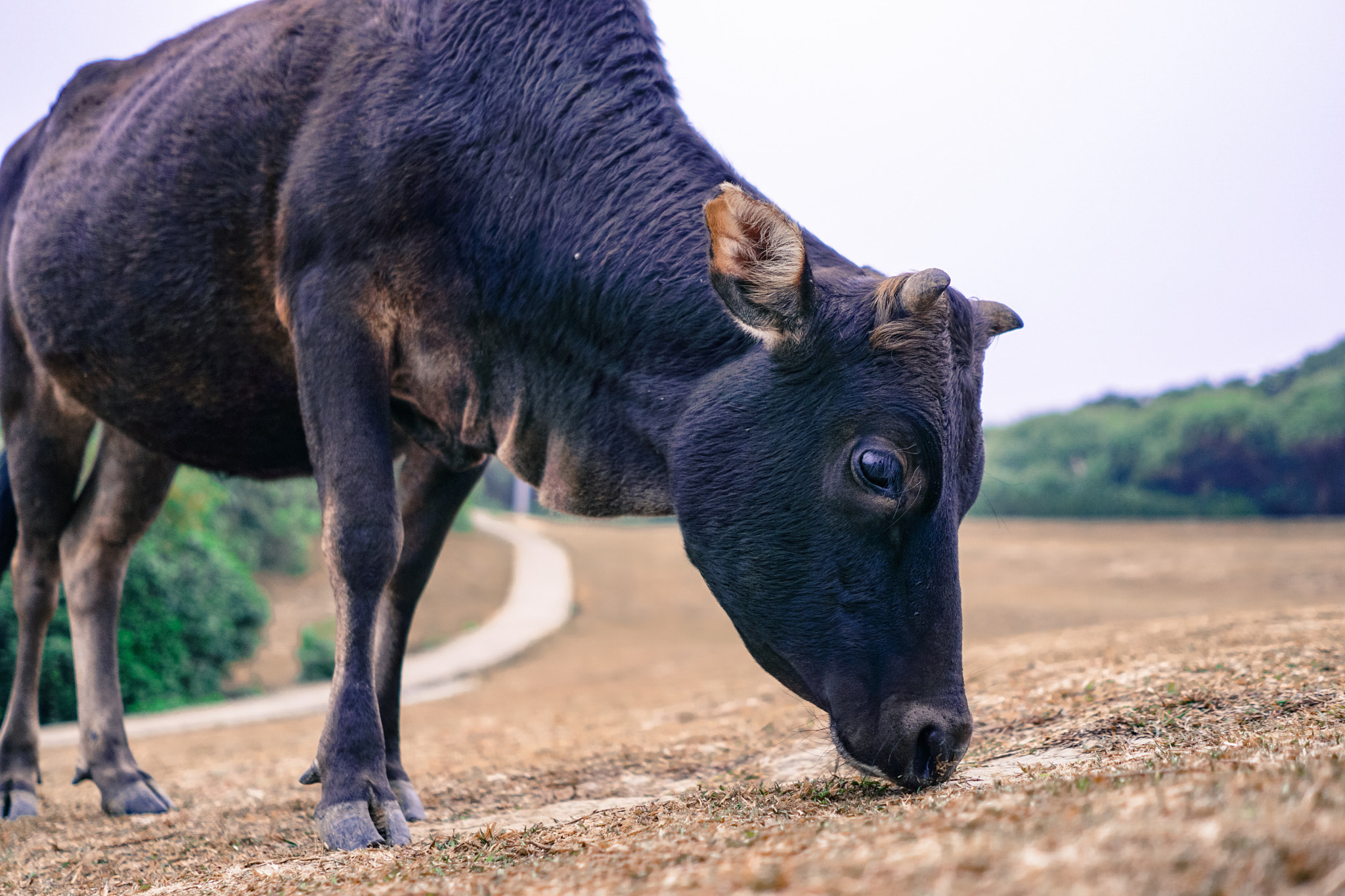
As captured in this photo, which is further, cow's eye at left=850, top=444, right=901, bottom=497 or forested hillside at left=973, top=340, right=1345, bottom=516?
forested hillside at left=973, top=340, right=1345, bottom=516

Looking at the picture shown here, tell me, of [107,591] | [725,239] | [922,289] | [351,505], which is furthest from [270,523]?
[922,289]

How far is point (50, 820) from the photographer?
4492 millimetres

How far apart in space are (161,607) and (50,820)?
12.7 m

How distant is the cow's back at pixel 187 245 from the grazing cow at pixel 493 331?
14mm

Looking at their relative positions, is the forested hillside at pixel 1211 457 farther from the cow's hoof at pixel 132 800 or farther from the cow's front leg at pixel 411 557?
the cow's hoof at pixel 132 800

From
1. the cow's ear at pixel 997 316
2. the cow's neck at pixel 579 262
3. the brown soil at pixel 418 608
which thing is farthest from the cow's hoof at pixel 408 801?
the brown soil at pixel 418 608

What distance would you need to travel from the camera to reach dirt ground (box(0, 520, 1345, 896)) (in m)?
1.40

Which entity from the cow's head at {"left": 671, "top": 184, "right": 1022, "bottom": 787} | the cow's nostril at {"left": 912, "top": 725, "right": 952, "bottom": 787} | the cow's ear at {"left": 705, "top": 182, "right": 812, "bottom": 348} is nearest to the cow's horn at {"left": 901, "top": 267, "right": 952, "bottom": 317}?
the cow's head at {"left": 671, "top": 184, "right": 1022, "bottom": 787}

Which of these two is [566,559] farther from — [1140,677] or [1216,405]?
[1140,677]

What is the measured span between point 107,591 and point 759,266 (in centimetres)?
416

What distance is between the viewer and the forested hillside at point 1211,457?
32406mm

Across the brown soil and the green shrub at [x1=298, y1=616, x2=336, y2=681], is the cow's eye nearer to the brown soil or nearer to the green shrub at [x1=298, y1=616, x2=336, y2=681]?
the brown soil

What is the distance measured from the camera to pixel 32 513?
5.16 m

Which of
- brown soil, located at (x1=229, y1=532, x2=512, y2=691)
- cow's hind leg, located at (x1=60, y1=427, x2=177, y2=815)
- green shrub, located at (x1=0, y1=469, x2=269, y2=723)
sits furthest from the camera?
brown soil, located at (x1=229, y1=532, x2=512, y2=691)
